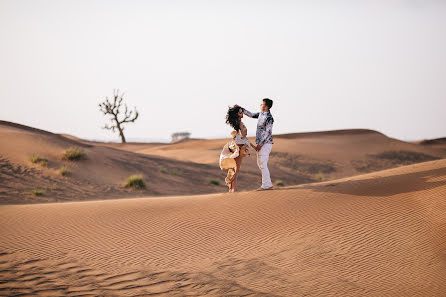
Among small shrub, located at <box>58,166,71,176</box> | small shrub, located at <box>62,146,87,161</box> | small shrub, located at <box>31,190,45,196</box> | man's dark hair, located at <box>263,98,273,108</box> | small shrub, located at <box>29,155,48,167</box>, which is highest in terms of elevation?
man's dark hair, located at <box>263,98,273,108</box>

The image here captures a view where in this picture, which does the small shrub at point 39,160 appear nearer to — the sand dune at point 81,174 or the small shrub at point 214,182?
the sand dune at point 81,174

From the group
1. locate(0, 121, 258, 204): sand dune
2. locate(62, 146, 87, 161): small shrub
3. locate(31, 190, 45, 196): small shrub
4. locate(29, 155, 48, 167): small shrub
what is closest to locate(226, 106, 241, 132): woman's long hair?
locate(0, 121, 258, 204): sand dune

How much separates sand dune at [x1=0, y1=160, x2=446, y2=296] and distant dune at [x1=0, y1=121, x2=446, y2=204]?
5.93 m

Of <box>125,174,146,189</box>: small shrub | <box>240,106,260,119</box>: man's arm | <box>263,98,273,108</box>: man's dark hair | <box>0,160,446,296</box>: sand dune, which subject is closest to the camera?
<box>0,160,446,296</box>: sand dune

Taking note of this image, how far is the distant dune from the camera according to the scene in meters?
15.9

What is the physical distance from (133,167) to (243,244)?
14864mm

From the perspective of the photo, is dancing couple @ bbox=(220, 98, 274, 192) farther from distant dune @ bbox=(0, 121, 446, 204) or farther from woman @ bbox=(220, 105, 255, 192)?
distant dune @ bbox=(0, 121, 446, 204)

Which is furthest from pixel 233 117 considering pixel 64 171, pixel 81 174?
pixel 81 174

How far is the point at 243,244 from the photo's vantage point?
289 inches

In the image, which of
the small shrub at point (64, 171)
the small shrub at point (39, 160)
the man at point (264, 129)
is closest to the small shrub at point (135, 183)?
the small shrub at point (64, 171)

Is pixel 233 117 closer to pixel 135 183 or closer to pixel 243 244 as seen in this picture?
pixel 243 244

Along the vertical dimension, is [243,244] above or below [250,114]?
below

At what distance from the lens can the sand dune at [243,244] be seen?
5.61 metres

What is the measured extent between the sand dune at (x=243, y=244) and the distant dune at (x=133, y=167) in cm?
593
